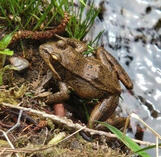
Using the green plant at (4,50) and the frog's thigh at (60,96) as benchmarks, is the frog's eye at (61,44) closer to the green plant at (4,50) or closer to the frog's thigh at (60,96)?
the frog's thigh at (60,96)

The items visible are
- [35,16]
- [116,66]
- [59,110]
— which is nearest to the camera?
[59,110]

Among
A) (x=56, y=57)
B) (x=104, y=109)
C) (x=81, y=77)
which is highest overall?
(x=56, y=57)

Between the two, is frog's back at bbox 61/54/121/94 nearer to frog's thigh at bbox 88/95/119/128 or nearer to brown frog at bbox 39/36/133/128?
brown frog at bbox 39/36/133/128

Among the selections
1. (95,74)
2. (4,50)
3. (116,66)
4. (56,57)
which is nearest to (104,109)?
(95,74)

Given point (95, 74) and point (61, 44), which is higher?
point (61, 44)

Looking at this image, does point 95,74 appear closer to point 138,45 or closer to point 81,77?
point 81,77

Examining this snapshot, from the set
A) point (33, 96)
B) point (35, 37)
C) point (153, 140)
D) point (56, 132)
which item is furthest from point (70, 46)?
point (153, 140)
